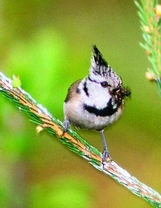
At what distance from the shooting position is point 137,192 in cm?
71

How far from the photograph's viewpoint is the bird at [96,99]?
0.86 meters

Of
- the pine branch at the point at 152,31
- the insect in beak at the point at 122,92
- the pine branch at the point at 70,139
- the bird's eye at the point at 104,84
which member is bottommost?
the pine branch at the point at 70,139

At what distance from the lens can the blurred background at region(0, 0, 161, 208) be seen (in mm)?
1195

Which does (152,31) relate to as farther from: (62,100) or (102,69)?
(62,100)

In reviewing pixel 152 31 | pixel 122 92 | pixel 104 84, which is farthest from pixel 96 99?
pixel 152 31

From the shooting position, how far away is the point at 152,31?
0.61 m

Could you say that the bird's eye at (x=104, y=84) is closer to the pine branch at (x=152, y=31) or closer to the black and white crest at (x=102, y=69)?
the black and white crest at (x=102, y=69)

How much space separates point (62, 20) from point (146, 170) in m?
0.91

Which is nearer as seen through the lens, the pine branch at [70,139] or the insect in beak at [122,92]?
the pine branch at [70,139]

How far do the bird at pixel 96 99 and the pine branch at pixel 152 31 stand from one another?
0.18m

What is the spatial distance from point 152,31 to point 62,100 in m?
0.63

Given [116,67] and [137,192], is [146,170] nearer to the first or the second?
[116,67]

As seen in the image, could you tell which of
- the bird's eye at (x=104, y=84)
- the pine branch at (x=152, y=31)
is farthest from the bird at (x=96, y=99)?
the pine branch at (x=152, y=31)

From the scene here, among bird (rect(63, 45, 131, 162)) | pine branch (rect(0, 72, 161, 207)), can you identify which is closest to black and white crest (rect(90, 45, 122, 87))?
bird (rect(63, 45, 131, 162))
